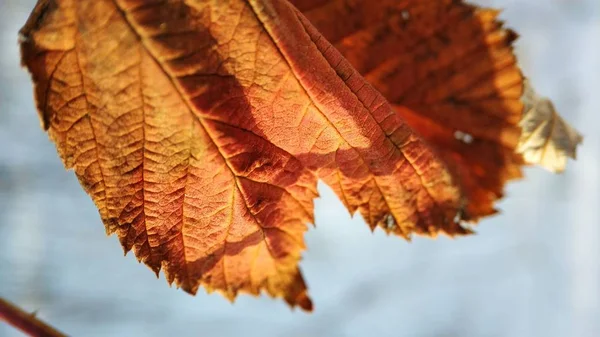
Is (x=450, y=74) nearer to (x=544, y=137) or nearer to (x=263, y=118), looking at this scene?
(x=544, y=137)

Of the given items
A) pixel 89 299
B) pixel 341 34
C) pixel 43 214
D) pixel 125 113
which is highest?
pixel 341 34

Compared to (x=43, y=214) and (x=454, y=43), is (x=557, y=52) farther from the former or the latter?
(x=43, y=214)

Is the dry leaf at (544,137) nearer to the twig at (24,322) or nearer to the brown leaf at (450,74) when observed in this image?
the brown leaf at (450,74)

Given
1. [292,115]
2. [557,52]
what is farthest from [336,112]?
[557,52]

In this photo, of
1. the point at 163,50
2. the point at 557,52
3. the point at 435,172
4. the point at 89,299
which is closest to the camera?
the point at 163,50

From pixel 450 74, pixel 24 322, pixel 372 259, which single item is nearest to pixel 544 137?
pixel 450 74

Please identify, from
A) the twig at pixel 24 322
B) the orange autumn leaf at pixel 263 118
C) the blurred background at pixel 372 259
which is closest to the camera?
the orange autumn leaf at pixel 263 118

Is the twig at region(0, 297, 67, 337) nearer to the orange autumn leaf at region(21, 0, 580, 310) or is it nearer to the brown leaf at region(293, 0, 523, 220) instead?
the orange autumn leaf at region(21, 0, 580, 310)

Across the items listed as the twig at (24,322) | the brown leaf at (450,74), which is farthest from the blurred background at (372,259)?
the twig at (24,322)
